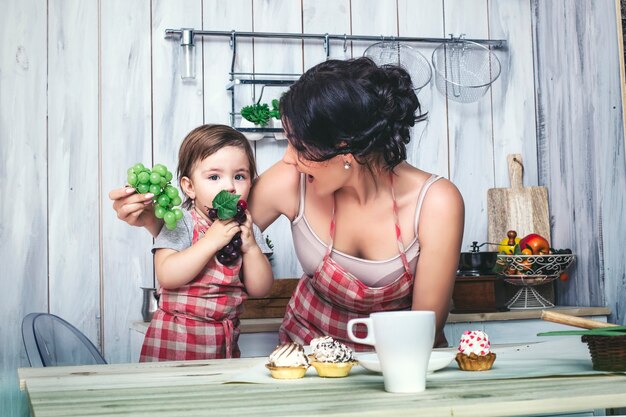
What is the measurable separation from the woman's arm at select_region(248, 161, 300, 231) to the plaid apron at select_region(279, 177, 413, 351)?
Answer: 12 cm

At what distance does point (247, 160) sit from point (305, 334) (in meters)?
0.43

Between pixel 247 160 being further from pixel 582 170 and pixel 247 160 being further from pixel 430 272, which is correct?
pixel 582 170

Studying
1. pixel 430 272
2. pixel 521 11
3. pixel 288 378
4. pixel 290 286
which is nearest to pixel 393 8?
pixel 521 11

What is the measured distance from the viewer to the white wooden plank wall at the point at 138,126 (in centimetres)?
258

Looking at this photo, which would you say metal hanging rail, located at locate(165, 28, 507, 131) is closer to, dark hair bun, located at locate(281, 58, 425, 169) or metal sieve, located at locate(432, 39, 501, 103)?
metal sieve, located at locate(432, 39, 501, 103)

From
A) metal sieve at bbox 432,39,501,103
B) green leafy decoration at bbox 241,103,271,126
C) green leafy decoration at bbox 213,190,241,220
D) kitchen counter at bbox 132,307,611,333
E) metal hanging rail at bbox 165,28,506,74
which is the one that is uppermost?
metal hanging rail at bbox 165,28,506,74

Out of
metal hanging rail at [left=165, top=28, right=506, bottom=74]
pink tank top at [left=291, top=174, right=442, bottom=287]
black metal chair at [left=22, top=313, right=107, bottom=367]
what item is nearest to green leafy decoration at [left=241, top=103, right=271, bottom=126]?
metal hanging rail at [left=165, top=28, right=506, bottom=74]

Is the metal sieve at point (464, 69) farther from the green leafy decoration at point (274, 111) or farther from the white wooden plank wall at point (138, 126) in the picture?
the green leafy decoration at point (274, 111)

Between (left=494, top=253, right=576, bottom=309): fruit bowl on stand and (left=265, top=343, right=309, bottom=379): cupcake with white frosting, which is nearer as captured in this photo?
(left=265, top=343, right=309, bottom=379): cupcake with white frosting

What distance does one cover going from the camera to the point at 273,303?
247cm

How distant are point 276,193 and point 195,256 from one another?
0.25 metres

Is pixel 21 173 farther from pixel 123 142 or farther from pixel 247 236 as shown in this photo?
pixel 247 236

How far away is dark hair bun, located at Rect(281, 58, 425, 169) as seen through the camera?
1530 millimetres

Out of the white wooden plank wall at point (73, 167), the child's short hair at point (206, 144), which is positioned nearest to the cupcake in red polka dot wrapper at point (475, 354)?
the child's short hair at point (206, 144)
